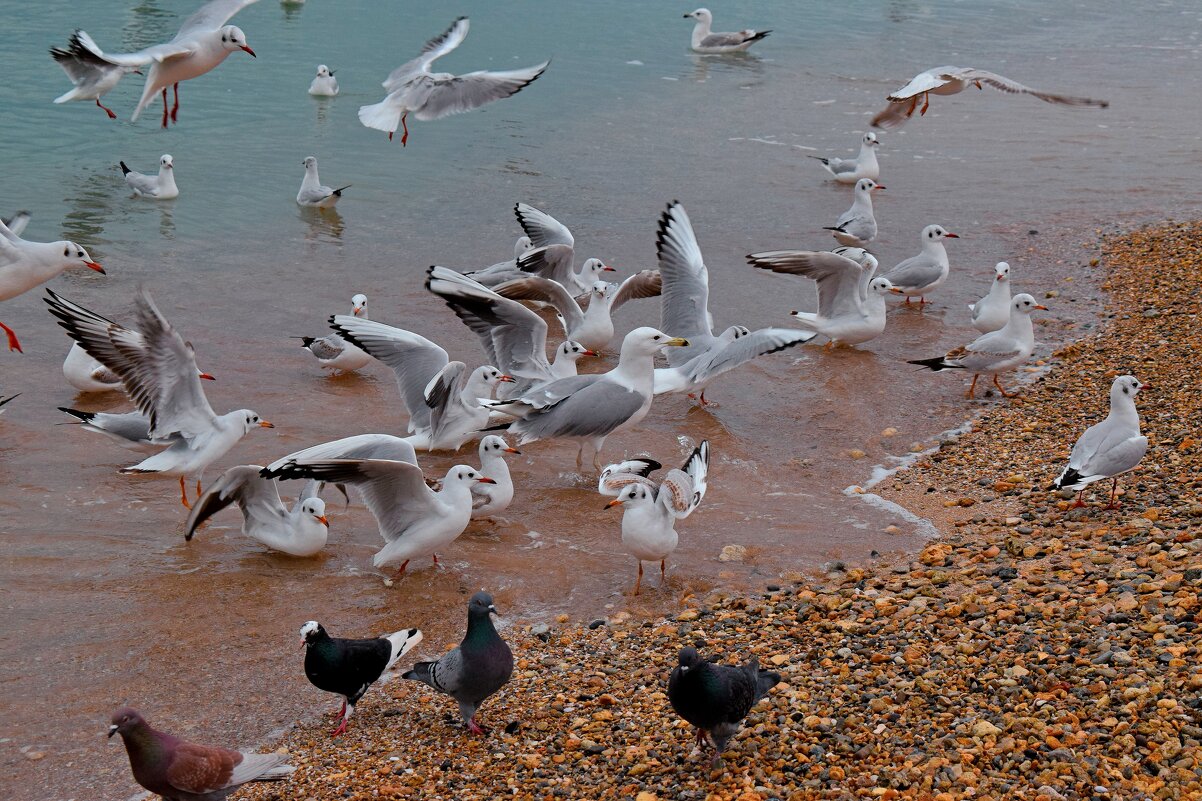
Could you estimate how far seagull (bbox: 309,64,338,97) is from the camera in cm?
2042

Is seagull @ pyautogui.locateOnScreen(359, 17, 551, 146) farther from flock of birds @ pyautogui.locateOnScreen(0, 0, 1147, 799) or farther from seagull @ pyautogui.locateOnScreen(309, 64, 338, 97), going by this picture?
seagull @ pyautogui.locateOnScreen(309, 64, 338, 97)

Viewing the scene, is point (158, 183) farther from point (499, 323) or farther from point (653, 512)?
point (653, 512)

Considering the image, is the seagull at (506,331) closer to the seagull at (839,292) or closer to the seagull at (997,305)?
the seagull at (839,292)

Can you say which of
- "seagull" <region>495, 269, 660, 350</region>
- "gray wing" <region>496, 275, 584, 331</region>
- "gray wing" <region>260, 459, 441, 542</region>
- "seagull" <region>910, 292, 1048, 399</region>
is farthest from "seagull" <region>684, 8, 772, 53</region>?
"gray wing" <region>260, 459, 441, 542</region>

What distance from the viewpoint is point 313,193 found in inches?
606

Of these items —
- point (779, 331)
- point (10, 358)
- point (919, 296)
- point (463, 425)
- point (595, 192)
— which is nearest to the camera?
point (463, 425)

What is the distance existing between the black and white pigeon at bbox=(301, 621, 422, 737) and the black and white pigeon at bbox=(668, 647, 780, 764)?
1.41 meters

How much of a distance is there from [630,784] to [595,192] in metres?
12.5

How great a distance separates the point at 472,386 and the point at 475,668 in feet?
13.4

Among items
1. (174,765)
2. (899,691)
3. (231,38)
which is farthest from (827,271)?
(174,765)

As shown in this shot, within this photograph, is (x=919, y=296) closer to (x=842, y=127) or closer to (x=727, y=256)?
(x=727, y=256)

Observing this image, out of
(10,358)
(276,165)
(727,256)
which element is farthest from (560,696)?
(276,165)

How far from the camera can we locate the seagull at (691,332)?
368 inches

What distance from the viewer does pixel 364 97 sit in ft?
68.4
